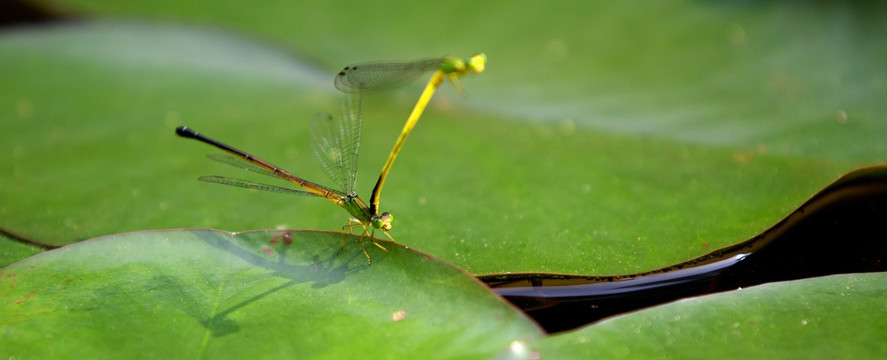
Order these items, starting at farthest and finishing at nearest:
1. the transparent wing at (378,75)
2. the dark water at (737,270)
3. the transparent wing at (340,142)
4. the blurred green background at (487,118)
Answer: the transparent wing at (378,75) < the transparent wing at (340,142) < the blurred green background at (487,118) < the dark water at (737,270)

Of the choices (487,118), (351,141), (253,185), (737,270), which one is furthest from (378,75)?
(737,270)

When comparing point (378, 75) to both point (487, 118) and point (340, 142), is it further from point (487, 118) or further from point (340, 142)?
point (487, 118)

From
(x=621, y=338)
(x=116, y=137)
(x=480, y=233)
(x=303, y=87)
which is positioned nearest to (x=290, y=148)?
(x=303, y=87)

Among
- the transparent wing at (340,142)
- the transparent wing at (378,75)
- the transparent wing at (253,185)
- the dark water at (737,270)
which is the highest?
the transparent wing at (378,75)

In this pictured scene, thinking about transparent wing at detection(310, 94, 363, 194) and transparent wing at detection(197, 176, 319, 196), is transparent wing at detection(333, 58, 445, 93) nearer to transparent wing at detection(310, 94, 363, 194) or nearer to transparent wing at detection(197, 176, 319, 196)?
transparent wing at detection(310, 94, 363, 194)

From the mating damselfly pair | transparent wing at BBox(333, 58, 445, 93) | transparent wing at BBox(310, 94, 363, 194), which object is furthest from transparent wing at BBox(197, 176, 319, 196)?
transparent wing at BBox(333, 58, 445, 93)

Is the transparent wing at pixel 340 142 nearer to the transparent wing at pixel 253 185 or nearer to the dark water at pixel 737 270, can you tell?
the transparent wing at pixel 253 185

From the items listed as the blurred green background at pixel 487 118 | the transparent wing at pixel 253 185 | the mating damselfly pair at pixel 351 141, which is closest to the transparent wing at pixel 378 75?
the mating damselfly pair at pixel 351 141
